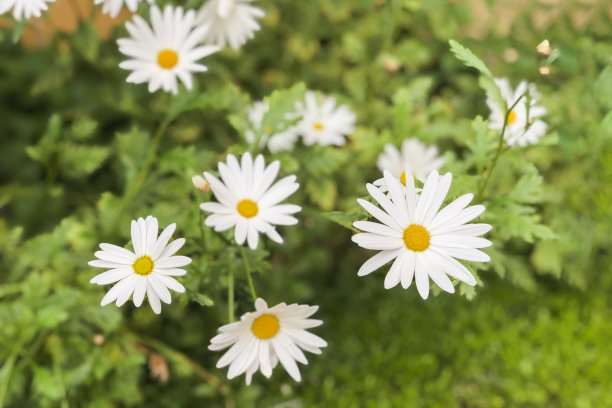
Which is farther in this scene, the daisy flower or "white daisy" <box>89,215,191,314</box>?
the daisy flower

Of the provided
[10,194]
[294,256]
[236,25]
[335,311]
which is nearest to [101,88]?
[10,194]

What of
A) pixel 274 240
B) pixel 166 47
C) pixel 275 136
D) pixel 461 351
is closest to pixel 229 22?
pixel 166 47

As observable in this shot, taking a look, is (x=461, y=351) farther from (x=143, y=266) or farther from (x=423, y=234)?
(x=143, y=266)

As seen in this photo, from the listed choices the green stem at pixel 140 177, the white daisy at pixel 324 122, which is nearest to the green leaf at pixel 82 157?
the green stem at pixel 140 177

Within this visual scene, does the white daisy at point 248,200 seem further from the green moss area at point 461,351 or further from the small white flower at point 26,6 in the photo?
the green moss area at point 461,351

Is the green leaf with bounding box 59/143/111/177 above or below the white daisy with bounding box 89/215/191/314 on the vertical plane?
above

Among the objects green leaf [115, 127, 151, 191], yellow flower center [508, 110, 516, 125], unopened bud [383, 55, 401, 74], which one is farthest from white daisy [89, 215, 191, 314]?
unopened bud [383, 55, 401, 74]

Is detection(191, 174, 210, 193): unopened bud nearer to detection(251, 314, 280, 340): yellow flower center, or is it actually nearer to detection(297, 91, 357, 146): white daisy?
detection(251, 314, 280, 340): yellow flower center
